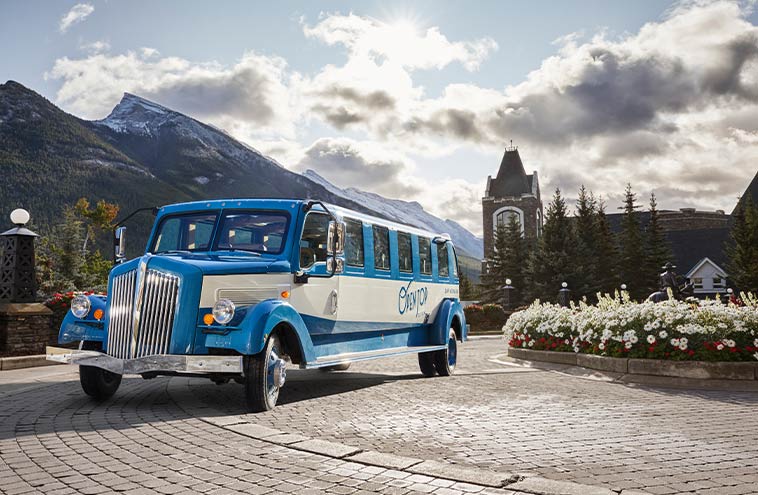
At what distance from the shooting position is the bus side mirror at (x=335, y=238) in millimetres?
8609

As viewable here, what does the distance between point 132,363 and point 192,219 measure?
8.10 feet

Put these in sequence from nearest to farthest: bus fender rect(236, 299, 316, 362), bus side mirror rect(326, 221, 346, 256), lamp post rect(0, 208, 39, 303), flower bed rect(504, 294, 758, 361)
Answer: bus fender rect(236, 299, 316, 362) → bus side mirror rect(326, 221, 346, 256) → flower bed rect(504, 294, 758, 361) → lamp post rect(0, 208, 39, 303)

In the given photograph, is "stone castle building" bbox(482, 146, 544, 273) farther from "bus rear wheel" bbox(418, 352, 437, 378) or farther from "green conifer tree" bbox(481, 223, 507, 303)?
"bus rear wheel" bbox(418, 352, 437, 378)

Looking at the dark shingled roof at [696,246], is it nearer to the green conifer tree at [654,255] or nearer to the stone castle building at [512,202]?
the stone castle building at [512,202]

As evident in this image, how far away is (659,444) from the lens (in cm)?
597

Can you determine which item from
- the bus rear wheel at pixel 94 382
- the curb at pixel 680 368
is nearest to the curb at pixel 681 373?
the curb at pixel 680 368

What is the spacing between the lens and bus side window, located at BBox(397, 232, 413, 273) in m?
11.5

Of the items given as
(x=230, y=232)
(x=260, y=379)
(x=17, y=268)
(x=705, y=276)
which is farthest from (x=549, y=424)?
(x=705, y=276)

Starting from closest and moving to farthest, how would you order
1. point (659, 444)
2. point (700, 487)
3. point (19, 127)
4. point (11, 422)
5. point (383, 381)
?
point (700, 487) → point (659, 444) → point (11, 422) → point (383, 381) → point (19, 127)

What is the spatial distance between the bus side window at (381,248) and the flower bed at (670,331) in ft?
13.8

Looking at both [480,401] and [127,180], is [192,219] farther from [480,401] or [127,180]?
[127,180]

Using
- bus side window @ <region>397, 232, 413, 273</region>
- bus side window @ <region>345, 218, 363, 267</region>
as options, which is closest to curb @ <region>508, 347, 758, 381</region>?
bus side window @ <region>397, 232, 413, 273</region>

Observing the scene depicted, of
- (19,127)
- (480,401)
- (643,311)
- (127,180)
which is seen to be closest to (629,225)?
(643,311)

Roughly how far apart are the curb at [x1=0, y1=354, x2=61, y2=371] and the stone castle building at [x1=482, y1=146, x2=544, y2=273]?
74.8 m
